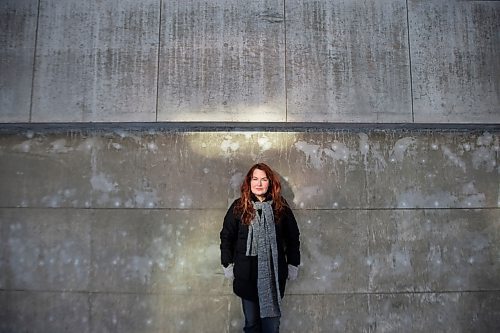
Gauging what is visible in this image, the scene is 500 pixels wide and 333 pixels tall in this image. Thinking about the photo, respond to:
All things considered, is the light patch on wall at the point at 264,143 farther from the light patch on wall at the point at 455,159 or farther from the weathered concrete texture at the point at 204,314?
the light patch on wall at the point at 455,159

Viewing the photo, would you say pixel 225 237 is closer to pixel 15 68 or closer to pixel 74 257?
pixel 74 257

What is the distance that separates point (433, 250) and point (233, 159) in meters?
2.40

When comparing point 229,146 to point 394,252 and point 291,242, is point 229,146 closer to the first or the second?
point 291,242

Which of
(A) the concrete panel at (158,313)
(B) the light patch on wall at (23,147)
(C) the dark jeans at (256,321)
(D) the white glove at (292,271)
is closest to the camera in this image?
(C) the dark jeans at (256,321)

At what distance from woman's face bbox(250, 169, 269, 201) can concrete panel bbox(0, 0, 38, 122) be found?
264 cm

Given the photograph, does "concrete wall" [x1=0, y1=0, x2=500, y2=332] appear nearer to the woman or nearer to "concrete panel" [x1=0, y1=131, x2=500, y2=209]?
"concrete panel" [x1=0, y1=131, x2=500, y2=209]

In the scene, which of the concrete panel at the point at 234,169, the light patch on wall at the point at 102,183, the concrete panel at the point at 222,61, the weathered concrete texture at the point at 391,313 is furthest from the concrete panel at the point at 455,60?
the light patch on wall at the point at 102,183

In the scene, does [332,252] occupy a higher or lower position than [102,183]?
lower

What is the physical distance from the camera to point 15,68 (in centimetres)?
418

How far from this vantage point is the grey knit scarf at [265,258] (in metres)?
3.23

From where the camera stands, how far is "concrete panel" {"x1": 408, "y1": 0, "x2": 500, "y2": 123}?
13.7ft

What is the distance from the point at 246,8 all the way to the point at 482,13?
281 cm

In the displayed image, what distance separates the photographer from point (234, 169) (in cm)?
404

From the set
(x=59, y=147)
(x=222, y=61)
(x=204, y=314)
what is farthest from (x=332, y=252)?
(x=59, y=147)
